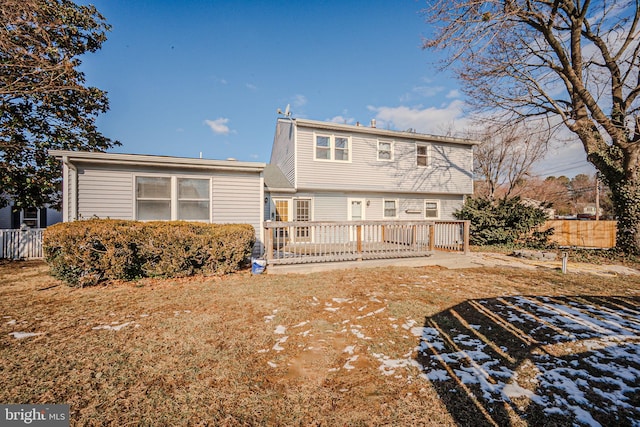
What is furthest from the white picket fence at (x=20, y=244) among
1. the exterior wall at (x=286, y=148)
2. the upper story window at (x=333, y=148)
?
the upper story window at (x=333, y=148)

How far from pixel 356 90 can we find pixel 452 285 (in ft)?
43.1

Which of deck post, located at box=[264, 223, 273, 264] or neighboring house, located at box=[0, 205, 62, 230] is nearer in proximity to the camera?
deck post, located at box=[264, 223, 273, 264]

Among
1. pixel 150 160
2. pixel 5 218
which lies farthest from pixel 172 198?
pixel 5 218

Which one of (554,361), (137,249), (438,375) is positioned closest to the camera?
(438,375)

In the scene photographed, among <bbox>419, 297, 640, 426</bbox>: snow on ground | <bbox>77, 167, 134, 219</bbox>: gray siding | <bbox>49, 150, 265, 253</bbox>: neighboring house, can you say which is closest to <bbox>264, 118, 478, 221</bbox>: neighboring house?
<bbox>49, 150, 265, 253</bbox>: neighboring house

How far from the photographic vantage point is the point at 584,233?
43.1 feet

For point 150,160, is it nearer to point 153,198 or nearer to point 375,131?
point 153,198

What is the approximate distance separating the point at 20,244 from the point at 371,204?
14.2 metres

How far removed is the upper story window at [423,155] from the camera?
13.2 m

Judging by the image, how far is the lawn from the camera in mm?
2094

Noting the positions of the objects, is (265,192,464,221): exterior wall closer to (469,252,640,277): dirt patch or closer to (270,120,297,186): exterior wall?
(270,120,297,186): exterior wall

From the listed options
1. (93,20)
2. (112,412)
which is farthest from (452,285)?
(93,20)

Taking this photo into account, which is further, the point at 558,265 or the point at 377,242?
the point at 558,265

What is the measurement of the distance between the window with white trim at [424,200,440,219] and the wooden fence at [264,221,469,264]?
439 cm
